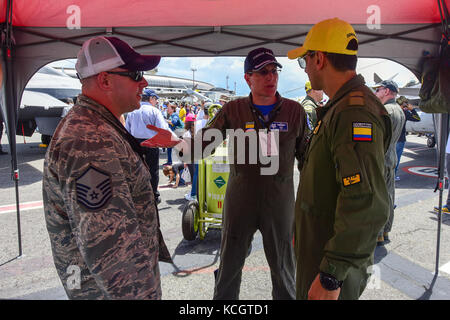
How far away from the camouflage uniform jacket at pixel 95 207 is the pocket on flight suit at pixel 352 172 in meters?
0.93

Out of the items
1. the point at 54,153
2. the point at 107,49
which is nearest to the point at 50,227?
the point at 54,153

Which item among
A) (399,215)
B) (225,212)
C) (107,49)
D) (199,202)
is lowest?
(399,215)

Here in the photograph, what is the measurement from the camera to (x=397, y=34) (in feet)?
10.3

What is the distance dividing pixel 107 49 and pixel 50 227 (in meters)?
0.86

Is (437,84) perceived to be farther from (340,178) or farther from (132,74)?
(132,74)

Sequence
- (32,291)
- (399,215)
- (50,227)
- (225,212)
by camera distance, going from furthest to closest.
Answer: (399,215) < (32,291) < (225,212) < (50,227)

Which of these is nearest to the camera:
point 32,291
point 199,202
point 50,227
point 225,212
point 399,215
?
point 50,227

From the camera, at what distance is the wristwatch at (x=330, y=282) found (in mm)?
1271

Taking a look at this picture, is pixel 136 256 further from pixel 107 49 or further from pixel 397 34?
pixel 397 34

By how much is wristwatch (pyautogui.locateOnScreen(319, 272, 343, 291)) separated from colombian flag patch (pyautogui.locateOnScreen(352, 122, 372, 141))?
629 mm

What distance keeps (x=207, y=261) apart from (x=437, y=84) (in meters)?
3.20

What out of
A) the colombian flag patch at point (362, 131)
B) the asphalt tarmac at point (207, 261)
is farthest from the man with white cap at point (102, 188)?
the asphalt tarmac at point (207, 261)

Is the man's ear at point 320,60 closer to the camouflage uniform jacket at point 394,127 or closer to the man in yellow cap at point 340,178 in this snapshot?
the man in yellow cap at point 340,178

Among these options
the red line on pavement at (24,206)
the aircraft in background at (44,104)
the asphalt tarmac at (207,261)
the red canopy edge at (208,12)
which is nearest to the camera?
the red canopy edge at (208,12)
